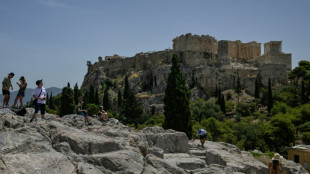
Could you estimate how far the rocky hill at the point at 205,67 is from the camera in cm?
5741

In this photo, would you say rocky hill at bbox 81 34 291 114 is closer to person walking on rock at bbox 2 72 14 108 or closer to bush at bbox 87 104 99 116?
bush at bbox 87 104 99 116

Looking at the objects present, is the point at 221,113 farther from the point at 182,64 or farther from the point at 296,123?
the point at 182,64

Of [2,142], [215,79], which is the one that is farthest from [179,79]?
[215,79]

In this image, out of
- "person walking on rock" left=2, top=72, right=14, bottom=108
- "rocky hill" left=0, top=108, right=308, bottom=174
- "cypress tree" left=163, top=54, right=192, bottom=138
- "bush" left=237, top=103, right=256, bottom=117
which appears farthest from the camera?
"bush" left=237, top=103, right=256, bottom=117

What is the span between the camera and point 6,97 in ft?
36.9

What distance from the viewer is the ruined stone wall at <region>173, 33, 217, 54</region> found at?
6488 cm

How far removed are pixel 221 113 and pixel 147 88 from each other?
73.2 feet

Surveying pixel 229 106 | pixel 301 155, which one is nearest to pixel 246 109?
pixel 229 106

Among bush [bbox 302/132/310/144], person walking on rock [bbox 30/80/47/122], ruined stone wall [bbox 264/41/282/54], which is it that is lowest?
bush [bbox 302/132/310/144]

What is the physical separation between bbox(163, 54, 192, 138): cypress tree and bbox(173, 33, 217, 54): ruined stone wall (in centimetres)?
3835

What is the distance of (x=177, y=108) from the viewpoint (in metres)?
25.8

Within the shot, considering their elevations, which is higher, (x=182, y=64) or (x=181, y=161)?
(x=182, y=64)

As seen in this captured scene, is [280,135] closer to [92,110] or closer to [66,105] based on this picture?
[66,105]

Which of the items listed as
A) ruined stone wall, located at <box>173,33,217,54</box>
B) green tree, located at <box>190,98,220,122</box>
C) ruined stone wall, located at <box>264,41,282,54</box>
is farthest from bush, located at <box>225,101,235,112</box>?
ruined stone wall, located at <box>264,41,282,54</box>
